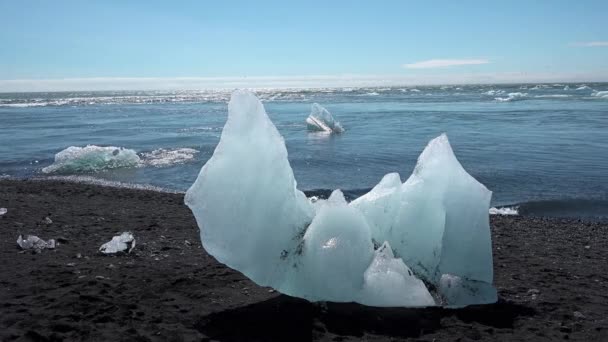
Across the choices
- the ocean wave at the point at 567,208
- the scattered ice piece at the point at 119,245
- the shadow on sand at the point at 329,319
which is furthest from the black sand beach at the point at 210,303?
the ocean wave at the point at 567,208

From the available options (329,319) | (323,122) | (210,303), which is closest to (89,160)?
(210,303)

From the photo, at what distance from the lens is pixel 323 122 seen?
2828cm

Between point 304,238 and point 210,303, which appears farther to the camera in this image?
point 304,238

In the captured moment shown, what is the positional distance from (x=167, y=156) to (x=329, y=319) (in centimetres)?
1572

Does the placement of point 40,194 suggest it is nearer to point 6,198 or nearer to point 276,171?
point 6,198

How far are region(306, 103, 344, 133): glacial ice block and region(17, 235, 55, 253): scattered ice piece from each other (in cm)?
2191

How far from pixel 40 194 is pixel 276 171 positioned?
28.1 feet

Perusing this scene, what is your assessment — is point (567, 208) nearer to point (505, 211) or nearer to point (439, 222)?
point (505, 211)

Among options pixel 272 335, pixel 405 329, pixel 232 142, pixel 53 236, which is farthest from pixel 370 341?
pixel 53 236

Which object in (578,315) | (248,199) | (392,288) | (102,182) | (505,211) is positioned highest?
(248,199)

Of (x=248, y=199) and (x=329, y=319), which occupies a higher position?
(x=248, y=199)

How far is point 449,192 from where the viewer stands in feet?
17.8

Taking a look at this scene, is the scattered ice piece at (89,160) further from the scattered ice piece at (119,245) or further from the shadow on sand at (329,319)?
the shadow on sand at (329,319)

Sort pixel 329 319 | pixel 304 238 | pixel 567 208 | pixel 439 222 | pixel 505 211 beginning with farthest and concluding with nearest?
pixel 567 208, pixel 505 211, pixel 439 222, pixel 304 238, pixel 329 319
